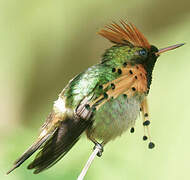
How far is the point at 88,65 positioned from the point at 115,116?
2.94m

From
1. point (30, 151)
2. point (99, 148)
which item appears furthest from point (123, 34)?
point (30, 151)

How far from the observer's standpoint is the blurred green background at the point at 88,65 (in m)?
4.06

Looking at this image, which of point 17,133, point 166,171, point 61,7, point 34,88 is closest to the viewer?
point 17,133

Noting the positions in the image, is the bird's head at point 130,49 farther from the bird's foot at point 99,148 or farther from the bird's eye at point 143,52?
the bird's foot at point 99,148

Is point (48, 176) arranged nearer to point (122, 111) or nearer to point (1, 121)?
point (122, 111)

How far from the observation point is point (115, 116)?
2.69 metres

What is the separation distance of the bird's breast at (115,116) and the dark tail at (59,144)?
0.26 ft

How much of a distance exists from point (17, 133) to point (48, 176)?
2.24 feet

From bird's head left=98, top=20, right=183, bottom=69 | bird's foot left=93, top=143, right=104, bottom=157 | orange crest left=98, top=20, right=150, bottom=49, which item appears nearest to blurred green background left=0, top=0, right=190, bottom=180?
bird's foot left=93, top=143, right=104, bottom=157

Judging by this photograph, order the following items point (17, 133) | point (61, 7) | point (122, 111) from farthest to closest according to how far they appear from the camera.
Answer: point (61, 7), point (17, 133), point (122, 111)

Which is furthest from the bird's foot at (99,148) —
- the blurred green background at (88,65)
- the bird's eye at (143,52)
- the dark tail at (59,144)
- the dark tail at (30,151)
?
the blurred green background at (88,65)

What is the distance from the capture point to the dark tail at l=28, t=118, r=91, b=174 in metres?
2.63

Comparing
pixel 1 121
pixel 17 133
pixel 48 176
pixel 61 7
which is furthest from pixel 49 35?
pixel 48 176

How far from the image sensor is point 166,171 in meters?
3.91
